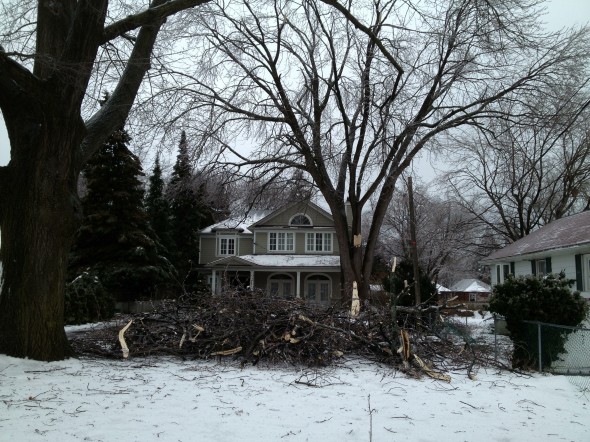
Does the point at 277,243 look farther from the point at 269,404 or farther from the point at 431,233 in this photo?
the point at 269,404

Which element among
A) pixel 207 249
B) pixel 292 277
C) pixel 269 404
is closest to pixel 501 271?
pixel 292 277

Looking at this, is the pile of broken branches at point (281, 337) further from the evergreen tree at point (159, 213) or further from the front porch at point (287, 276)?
the evergreen tree at point (159, 213)

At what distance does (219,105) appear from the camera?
18.3 m

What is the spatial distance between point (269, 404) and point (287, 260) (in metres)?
27.8

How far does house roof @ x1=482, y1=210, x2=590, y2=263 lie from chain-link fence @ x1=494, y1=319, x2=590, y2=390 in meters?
7.33

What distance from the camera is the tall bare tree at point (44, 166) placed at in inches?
310

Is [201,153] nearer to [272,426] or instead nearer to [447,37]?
[447,37]

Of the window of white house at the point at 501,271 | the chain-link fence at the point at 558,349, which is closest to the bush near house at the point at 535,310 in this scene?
the chain-link fence at the point at 558,349

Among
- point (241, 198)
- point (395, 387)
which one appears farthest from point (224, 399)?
point (241, 198)

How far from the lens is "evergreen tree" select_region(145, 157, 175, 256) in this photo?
115 ft

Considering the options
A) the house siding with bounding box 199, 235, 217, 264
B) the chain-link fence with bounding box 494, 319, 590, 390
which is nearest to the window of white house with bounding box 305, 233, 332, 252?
the house siding with bounding box 199, 235, 217, 264

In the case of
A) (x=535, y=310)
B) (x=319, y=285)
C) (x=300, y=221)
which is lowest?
(x=535, y=310)

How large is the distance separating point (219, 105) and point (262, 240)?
1834 cm

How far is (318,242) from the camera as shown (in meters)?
35.5
